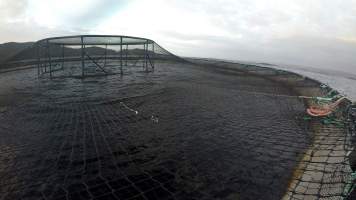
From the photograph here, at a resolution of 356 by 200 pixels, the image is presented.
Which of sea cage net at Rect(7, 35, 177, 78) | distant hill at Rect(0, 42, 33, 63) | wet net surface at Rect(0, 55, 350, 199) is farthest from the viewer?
distant hill at Rect(0, 42, 33, 63)

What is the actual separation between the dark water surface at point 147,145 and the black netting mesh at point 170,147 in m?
0.03

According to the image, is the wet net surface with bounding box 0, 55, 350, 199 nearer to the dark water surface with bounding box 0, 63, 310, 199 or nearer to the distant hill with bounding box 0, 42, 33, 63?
the dark water surface with bounding box 0, 63, 310, 199

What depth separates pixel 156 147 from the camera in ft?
30.8

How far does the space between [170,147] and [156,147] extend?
410 mm

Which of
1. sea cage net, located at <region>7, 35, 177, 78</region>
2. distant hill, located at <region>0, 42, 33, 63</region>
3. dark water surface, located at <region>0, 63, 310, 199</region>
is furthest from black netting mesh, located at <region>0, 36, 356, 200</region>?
distant hill, located at <region>0, 42, 33, 63</region>

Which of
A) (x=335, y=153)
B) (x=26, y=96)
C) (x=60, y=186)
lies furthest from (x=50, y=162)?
(x=26, y=96)

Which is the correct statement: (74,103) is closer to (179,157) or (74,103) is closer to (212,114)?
(212,114)

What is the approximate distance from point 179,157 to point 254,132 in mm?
3600

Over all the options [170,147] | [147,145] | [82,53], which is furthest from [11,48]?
[170,147]

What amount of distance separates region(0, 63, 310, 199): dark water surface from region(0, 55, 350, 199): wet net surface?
3 centimetres

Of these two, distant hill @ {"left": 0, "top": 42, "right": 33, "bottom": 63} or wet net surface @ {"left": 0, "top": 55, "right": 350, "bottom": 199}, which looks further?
distant hill @ {"left": 0, "top": 42, "right": 33, "bottom": 63}

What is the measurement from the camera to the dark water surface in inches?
281

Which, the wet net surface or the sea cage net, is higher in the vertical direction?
the sea cage net

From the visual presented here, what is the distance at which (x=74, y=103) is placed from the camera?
15.1 m
